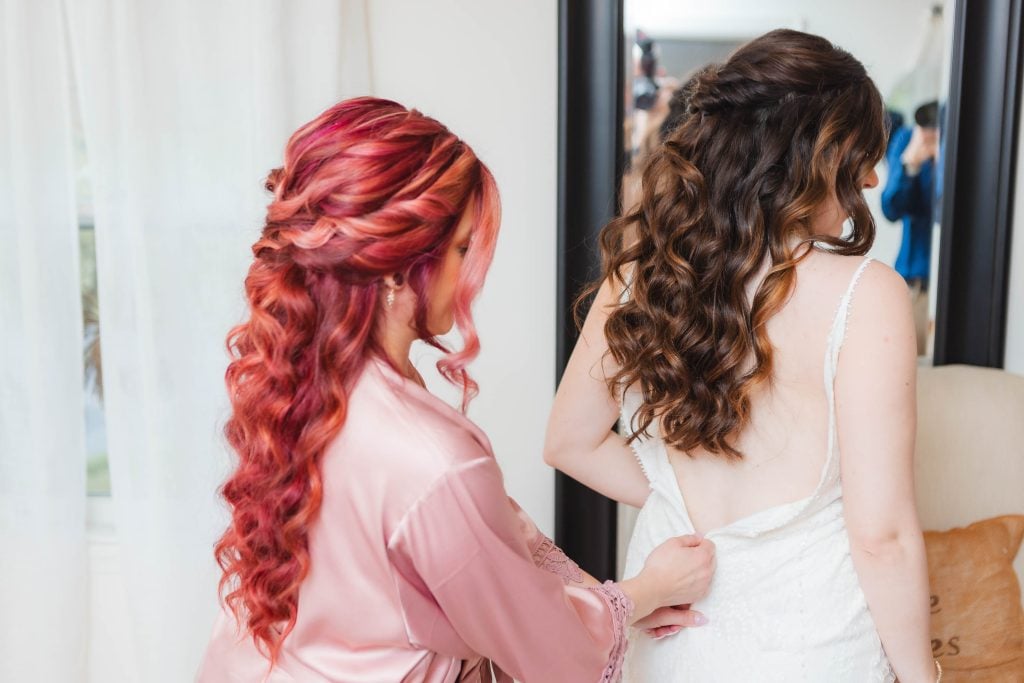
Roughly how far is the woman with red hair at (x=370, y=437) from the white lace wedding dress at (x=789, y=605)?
1.15 feet

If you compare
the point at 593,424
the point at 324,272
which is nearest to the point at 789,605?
the point at 593,424

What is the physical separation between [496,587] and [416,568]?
95mm

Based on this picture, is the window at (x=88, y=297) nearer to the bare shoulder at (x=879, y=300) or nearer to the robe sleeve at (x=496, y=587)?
the robe sleeve at (x=496, y=587)

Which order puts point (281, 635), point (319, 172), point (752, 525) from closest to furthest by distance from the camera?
point (319, 172) → point (281, 635) → point (752, 525)

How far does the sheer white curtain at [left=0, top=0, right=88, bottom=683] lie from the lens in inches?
78.4

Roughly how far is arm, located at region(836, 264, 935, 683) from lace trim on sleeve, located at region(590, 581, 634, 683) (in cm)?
32

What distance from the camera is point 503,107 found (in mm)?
2023

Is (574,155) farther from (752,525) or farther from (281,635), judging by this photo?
(281,635)

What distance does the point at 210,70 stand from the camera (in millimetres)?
1963

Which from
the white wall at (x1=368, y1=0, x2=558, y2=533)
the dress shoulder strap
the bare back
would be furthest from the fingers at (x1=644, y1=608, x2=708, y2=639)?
the white wall at (x1=368, y1=0, x2=558, y2=533)

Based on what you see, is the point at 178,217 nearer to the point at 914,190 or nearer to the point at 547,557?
the point at 547,557

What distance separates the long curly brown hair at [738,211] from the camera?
1.17 m

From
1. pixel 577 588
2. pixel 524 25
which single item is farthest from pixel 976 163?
pixel 577 588

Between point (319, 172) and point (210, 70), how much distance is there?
48.2 inches
